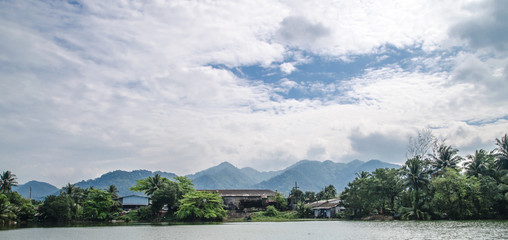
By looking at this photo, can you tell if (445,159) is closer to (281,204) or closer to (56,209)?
(281,204)

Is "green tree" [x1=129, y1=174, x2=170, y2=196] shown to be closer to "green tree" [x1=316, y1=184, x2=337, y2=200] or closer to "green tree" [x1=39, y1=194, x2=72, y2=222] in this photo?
"green tree" [x1=39, y1=194, x2=72, y2=222]

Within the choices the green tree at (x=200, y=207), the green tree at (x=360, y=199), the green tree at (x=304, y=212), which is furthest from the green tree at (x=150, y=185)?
the green tree at (x=360, y=199)

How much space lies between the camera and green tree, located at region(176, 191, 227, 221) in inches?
2571

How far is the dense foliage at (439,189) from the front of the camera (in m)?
51.4

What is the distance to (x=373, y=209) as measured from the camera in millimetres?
62344

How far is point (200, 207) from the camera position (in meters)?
67.4

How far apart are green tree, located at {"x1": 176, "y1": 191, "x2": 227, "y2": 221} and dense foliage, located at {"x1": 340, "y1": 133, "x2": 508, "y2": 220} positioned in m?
26.0

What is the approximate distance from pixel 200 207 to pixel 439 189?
42028mm

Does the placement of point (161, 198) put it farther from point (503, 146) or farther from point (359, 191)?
point (503, 146)

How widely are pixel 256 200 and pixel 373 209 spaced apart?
105ft

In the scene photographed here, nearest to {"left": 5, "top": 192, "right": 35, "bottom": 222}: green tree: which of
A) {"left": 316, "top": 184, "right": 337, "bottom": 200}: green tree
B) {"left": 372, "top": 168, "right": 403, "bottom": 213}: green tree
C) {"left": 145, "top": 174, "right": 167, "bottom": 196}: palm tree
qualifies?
{"left": 145, "top": 174, "right": 167, "bottom": 196}: palm tree

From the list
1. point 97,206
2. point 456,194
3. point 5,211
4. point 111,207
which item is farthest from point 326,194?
point 5,211

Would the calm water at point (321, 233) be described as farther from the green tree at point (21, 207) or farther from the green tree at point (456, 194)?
the green tree at point (21, 207)

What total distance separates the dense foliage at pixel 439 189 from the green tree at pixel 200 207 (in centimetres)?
2601
